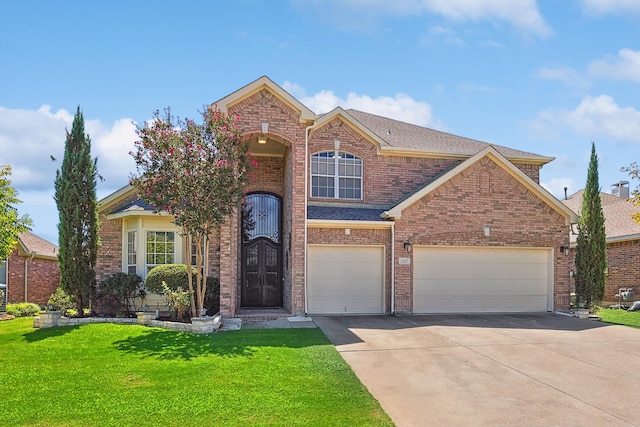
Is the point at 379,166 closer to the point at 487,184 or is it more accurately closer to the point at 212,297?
the point at 487,184

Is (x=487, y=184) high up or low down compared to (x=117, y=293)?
up

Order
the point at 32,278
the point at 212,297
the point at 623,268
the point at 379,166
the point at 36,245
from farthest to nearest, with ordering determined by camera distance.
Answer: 1. the point at 36,245
2. the point at 32,278
3. the point at 623,268
4. the point at 379,166
5. the point at 212,297

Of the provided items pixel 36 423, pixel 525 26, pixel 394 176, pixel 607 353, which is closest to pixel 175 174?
pixel 36 423

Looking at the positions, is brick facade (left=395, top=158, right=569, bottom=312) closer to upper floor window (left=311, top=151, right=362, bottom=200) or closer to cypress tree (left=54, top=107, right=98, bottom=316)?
upper floor window (left=311, top=151, right=362, bottom=200)

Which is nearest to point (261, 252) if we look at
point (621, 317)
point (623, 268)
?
point (621, 317)

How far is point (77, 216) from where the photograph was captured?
1266 cm

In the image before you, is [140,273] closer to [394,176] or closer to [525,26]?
[394,176]

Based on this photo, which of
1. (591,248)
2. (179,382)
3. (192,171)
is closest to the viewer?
(179,382)

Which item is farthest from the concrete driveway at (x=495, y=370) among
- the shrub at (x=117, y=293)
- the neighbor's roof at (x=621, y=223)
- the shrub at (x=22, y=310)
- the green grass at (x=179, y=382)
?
the shrub at (x=22, y=310)

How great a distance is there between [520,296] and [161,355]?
11.6 m

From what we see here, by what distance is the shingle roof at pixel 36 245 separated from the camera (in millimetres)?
18889

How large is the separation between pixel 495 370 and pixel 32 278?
750 inches

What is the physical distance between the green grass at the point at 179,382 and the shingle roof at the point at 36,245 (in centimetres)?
1002

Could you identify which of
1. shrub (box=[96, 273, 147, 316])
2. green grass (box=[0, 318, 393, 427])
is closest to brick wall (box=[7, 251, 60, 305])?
shrub (box=[96, 273, 147, 316])
